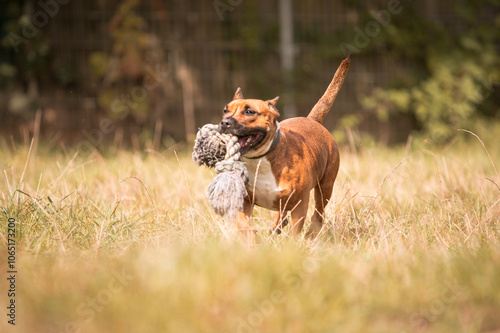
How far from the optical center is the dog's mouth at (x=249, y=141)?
3.16 m

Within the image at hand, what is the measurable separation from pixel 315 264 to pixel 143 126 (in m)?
7.25

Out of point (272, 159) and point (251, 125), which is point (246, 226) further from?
point (251, 125)

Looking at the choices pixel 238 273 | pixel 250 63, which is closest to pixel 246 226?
pixel 238 273

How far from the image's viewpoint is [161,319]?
6.98ft

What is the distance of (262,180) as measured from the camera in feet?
10.9

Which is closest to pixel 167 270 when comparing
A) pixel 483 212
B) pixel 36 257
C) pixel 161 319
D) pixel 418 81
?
pixel 161 319

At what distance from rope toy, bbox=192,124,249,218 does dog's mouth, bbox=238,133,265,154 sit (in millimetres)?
35

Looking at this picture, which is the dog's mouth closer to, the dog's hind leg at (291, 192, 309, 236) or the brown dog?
the brown dog

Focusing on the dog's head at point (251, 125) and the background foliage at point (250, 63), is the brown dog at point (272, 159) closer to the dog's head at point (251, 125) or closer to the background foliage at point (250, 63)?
the dog's head at point (251, 125)

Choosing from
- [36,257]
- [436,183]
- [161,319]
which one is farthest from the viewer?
[436,183]

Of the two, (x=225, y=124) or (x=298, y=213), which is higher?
(x=225, y=124)

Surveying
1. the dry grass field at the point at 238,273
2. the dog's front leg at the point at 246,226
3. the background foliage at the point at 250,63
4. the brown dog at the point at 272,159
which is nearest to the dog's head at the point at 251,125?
the brown dog at the point at 272,159

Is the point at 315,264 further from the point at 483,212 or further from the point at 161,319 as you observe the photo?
the point at 483,212

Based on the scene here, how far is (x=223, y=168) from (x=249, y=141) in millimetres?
225
